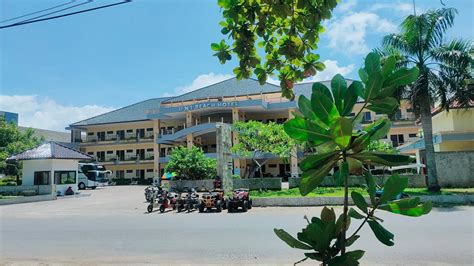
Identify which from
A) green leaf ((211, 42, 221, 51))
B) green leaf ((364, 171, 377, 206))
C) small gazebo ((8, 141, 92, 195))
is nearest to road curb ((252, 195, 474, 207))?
green leaf ((211, 42, 221, 51))

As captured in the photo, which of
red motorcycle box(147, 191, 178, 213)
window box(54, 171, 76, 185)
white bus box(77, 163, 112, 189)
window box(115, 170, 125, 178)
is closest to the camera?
red motorcycle box(147, 191, 178, 213)

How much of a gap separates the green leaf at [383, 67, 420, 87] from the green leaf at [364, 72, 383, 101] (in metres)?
0.08

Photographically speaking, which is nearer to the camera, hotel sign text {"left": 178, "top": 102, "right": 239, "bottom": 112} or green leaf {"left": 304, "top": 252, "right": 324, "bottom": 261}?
green leaf {"left": 304, "top": 252, "right": 324, "bottom": 261}

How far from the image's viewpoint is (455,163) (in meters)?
20.0

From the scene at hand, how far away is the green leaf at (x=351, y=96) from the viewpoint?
1.50 meters

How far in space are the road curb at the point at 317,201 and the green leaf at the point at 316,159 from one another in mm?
14346

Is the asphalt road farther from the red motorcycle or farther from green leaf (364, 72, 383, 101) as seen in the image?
green leaf (364, 72, 383, 101)

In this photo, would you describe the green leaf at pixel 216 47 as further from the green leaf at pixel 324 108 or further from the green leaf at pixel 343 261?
the green leaf at pixel 343 261

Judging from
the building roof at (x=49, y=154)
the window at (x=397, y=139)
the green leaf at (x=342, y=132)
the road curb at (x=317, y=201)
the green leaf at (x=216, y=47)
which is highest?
the window at (x=397, y=139)

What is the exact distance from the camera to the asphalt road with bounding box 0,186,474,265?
260 inches

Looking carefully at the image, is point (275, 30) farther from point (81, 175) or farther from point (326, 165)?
point (81, 175)

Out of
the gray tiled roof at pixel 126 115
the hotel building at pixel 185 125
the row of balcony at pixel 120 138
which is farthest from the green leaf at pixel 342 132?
the gray tiled roof at pixel 126 115

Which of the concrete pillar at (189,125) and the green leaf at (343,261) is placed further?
the concrete pillar at (189,125)

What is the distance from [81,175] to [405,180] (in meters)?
37.8
